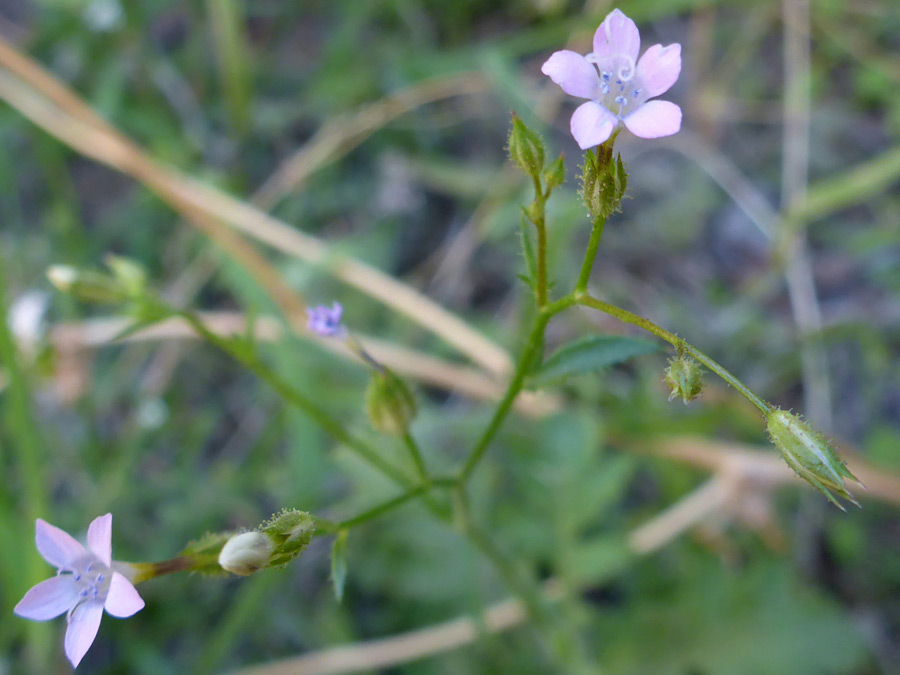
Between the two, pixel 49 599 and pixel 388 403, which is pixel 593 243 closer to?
pixel 388 403

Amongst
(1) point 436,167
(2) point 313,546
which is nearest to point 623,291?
(1) point 436,167

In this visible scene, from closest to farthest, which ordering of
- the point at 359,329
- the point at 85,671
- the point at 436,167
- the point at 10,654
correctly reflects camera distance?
the point at 10,654, the point at 85,671, the point at 359,329, the point at 436,167

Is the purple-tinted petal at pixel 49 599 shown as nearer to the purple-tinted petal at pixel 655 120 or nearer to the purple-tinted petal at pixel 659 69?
the purple-tinted petal at pixel 655 120

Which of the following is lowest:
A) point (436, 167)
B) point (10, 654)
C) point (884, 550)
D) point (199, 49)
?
point (10, 654)

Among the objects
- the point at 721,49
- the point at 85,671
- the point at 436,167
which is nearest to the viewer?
the point at 85,671

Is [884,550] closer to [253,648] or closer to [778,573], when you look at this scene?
[778,573]

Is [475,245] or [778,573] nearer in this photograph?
[778,573]

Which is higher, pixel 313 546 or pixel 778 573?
pixel 313 546

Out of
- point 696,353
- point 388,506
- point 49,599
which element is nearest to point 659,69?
point 696,353
